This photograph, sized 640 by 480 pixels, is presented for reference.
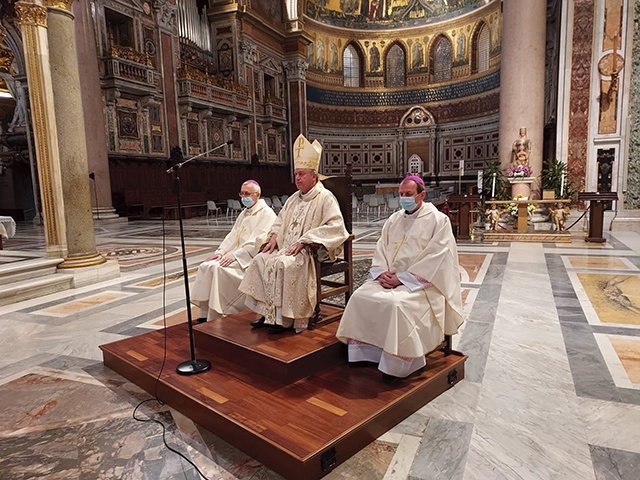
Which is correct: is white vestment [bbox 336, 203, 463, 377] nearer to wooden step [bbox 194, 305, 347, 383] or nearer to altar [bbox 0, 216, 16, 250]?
wooden step [bbox 194, 305, 347, 383]

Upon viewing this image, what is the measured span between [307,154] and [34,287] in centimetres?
448

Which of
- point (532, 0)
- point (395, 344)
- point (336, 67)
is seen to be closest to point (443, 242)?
point (395, 344)

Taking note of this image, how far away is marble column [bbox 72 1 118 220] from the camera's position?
46.5ft

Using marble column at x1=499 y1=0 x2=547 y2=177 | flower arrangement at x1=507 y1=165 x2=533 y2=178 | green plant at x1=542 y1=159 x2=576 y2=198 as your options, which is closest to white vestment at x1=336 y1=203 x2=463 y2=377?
green plant at x1=542 y1=159 x2=576 y2=198

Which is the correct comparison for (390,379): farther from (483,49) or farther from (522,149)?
(483,49)

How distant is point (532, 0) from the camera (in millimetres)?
11680

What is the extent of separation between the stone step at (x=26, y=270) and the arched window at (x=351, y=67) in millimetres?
23978

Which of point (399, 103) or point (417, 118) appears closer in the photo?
point (417, 118)

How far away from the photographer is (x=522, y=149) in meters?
11.9

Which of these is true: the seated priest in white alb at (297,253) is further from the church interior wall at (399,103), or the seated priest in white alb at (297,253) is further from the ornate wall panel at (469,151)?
the church interior wall at (399,103)

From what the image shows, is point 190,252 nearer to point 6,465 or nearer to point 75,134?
point 75,134

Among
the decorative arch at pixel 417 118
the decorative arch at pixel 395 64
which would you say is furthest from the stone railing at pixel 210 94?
the decorative arch at pixel 417 118

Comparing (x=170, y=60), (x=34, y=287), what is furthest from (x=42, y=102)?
(x=170, y=60)

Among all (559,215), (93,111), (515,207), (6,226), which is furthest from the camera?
(93,111)
